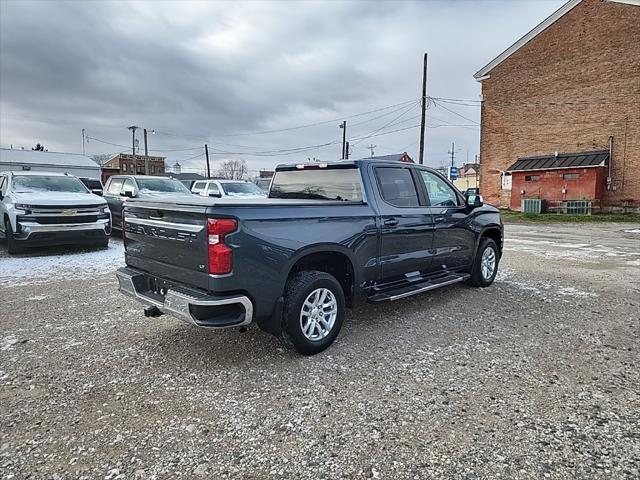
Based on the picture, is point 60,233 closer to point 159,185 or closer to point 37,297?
point 37,297

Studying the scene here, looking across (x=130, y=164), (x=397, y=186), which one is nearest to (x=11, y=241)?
(x=397, y=186)

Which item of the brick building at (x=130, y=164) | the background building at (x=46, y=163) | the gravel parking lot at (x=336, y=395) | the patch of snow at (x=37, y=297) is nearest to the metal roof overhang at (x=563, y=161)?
the gravel parking lot at (x=336, y=395)

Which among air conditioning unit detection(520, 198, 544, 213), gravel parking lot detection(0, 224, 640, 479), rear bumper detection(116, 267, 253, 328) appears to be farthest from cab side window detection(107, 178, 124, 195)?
air conditioning unit detection(520, 198, 544, 213)

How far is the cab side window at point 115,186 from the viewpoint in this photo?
12391mm

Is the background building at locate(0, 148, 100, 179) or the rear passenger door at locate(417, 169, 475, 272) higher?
the background building at locate(0, 148, 100, 179)

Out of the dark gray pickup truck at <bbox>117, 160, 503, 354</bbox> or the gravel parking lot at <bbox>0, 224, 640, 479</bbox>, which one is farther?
the dark gray pickup truck at <bbox>117, 160, 503, 354</bbox>

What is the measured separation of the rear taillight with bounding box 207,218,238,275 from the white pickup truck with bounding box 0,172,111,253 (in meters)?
7.20

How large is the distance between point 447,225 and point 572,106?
75.3 feet

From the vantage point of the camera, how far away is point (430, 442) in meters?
2.61

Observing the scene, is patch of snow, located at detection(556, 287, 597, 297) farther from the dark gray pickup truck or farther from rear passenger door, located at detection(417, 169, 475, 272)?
the dark gray pickup truck

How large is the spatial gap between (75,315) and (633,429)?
5.43m

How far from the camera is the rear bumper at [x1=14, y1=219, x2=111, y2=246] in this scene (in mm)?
8547

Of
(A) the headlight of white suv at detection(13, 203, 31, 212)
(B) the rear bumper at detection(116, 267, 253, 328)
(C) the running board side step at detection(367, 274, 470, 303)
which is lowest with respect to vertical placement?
(C) the running board side step at detection(367, 274, 470, 303)

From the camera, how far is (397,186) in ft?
16.2
